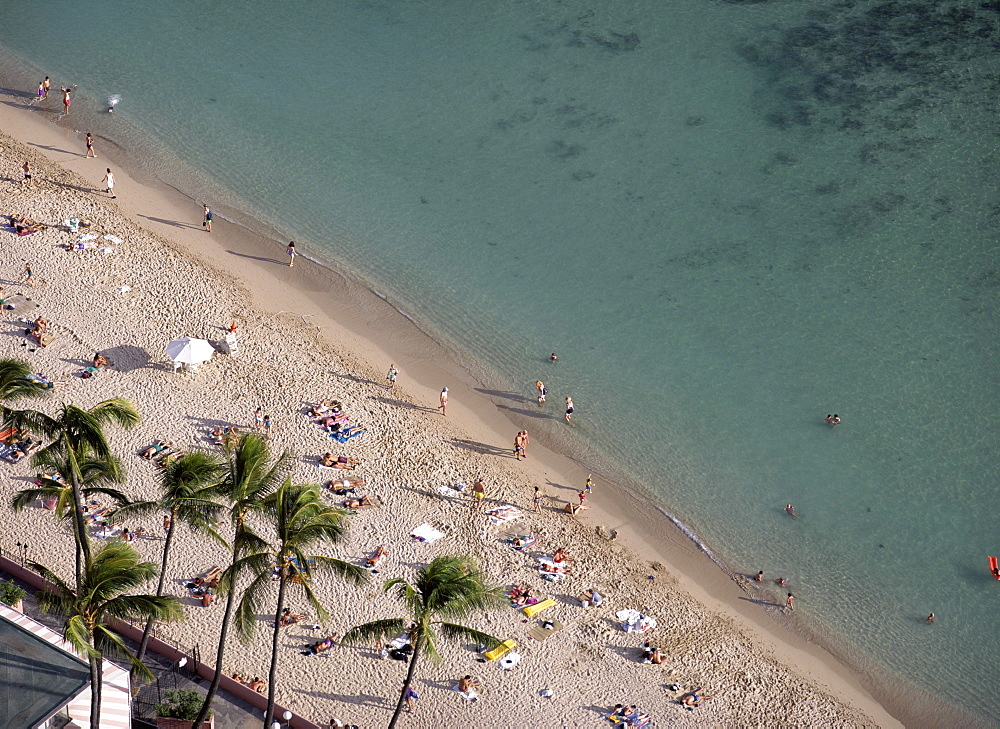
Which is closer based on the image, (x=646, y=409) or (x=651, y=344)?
(x=646, y=409)

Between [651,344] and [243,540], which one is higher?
[243,540]

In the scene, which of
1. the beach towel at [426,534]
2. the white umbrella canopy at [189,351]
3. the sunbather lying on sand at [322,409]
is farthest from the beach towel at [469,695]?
the white umbrella canopy at [189,351]

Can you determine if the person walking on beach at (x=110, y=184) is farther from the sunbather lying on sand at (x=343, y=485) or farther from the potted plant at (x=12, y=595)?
the potted plant at (x=12, y=595)

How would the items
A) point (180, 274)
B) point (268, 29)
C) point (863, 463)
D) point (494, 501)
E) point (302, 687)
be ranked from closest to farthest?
point (302, 687), point (494, 501), point (863, 463), point (180, 274), point (268, 29)

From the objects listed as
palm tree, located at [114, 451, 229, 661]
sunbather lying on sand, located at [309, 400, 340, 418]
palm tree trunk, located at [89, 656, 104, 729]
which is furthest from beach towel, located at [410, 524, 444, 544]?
palm tree trunk, located at [89, 656, 104, 729]

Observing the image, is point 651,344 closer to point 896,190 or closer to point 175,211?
point 896,190


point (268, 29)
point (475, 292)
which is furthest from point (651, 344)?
point (268, 29)

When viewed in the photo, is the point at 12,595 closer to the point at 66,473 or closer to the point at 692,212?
the point at 66,473
